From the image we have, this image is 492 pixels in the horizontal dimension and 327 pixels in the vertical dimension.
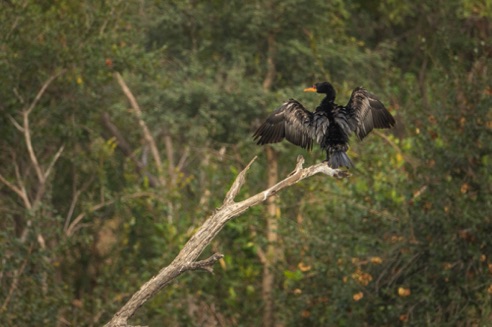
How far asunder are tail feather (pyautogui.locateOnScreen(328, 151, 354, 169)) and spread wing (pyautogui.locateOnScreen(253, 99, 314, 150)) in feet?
1.01

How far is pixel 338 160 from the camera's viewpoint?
11.1 meters

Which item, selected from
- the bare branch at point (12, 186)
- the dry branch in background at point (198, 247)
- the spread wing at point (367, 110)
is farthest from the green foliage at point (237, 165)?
the dry branch in background at point (198, 247)

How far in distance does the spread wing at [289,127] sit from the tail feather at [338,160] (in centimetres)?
31

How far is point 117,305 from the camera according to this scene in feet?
64.4

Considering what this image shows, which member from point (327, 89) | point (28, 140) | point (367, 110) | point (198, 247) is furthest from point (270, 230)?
point (198, 247)

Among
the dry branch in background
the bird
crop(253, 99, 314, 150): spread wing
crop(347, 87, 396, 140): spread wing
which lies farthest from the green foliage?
the dry branch in background

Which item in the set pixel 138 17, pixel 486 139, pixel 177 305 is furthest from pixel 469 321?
pixel 138 17

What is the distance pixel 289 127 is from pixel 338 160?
617 mm

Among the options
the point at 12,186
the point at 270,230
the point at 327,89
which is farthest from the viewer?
the point at 12,186

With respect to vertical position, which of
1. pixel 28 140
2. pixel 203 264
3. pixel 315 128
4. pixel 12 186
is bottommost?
pixel 12 186

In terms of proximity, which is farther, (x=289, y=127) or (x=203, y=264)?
(x=289, y=127)

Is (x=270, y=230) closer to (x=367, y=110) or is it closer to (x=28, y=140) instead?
(x=28, y=140)

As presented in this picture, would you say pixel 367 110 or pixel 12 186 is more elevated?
pixel 367 110

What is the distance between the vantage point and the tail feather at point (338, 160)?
10953 mm
